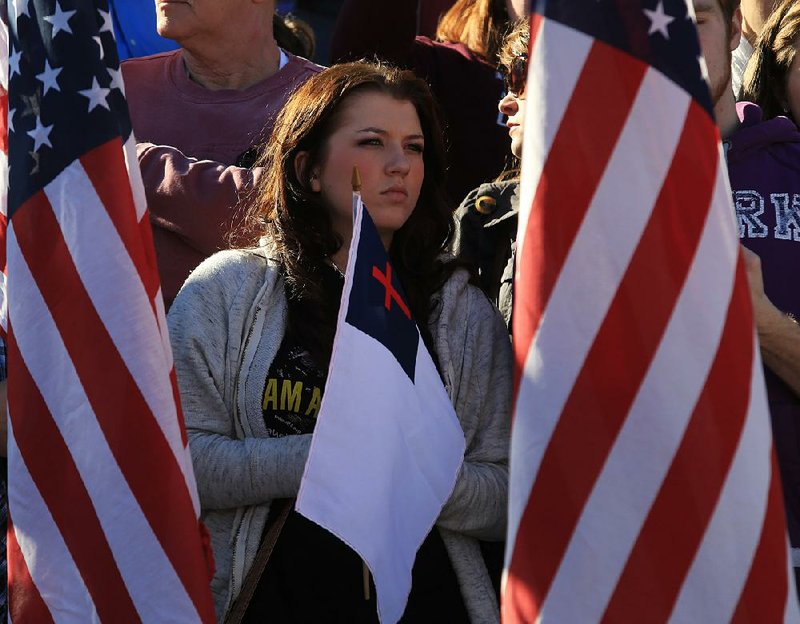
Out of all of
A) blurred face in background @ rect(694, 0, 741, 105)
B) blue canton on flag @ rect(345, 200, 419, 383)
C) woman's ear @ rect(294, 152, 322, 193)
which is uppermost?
blurred face in background @ rect(694, 0, 741, 105)

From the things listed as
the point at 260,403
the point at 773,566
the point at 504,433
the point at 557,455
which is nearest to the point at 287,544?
the point at 260,403

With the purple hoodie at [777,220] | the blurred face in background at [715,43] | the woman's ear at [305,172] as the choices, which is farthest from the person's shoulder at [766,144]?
the woman's ear at [305,172]

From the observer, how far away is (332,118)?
4.00m

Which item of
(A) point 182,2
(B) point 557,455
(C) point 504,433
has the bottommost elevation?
(C) point 504,433

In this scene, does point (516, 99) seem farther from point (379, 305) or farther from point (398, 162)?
point (379, 305)

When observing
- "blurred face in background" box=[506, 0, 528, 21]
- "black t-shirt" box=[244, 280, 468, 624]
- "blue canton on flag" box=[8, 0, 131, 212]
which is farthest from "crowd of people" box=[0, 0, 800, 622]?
"blue canton on flag" box=[8, 0, 131, 212]

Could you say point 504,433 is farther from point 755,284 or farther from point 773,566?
point 773,566

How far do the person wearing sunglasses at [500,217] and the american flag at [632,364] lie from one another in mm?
1131

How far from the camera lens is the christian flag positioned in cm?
293

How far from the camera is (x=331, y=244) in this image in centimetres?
389

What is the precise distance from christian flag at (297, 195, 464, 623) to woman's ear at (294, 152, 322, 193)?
745mm

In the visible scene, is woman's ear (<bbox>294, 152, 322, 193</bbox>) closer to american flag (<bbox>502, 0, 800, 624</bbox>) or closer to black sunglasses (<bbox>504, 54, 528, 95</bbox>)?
black sunglasses (<bbox>504, 54, 528, 95</bbox>)

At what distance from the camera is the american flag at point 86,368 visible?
3.12 m

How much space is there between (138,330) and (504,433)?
1007 millimetres
